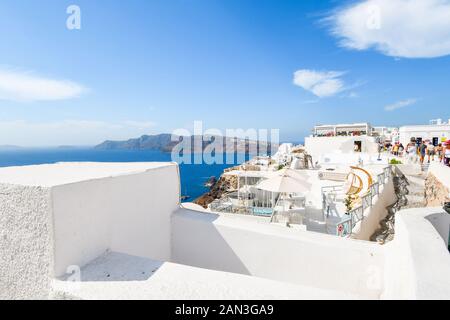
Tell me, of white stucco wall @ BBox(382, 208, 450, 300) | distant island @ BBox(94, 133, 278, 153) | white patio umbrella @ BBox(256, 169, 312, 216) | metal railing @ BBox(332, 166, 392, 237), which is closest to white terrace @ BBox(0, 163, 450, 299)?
white stucco wall @ BBox(382, 208, 450, 300)

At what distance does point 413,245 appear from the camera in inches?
62.6

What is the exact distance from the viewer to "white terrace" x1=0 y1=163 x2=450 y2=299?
1.41m

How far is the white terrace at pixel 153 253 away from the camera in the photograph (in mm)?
1413

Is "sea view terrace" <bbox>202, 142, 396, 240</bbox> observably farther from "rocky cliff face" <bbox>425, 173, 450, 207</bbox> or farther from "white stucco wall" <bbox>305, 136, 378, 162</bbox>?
"white stucco wall" <bbox>305, 136, 378, 162</bbox>

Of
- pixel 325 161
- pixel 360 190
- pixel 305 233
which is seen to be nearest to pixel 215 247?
pixel 305 233

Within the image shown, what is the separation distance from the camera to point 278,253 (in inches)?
94.6

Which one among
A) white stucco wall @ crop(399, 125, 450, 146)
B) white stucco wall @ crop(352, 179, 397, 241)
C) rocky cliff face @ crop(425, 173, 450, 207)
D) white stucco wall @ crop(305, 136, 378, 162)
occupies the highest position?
white stucco wall @ crop(399, 125, 450, 146)

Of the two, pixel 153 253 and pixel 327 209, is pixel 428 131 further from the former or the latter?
pixel 153 253

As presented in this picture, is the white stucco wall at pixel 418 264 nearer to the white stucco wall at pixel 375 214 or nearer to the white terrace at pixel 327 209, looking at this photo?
the white terrace at pixel 327 209

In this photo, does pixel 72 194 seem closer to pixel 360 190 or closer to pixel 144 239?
pixel 144 239

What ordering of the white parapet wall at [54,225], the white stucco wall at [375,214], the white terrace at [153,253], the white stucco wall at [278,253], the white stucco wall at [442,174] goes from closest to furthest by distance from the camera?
the white terrace at [153,253] → the white parapet wall at [54,225] → the white stucco wall at [278,253] → the white stucco wall at [375,214] → the white stucco wall at [442,174]

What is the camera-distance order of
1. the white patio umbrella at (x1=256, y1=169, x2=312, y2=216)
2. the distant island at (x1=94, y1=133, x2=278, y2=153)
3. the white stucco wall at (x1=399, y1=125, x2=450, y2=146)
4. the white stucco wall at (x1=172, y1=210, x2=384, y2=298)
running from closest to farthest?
the white stucco wall at (x1=172, y1=210, x2=384, y2=298), the white patio umbrella at (x1=256, y1=169, x2=312, y2=216), the white stucco wall at (x1=399, y1=125, x2=450, y2=146), the distant island at (x1=94, y1=133, x2=278, y2=153)

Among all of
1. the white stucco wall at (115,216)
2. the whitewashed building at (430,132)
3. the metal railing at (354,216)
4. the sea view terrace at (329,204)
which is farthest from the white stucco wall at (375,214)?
the whitewashed building at (430,132)

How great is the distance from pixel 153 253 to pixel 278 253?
135cm
